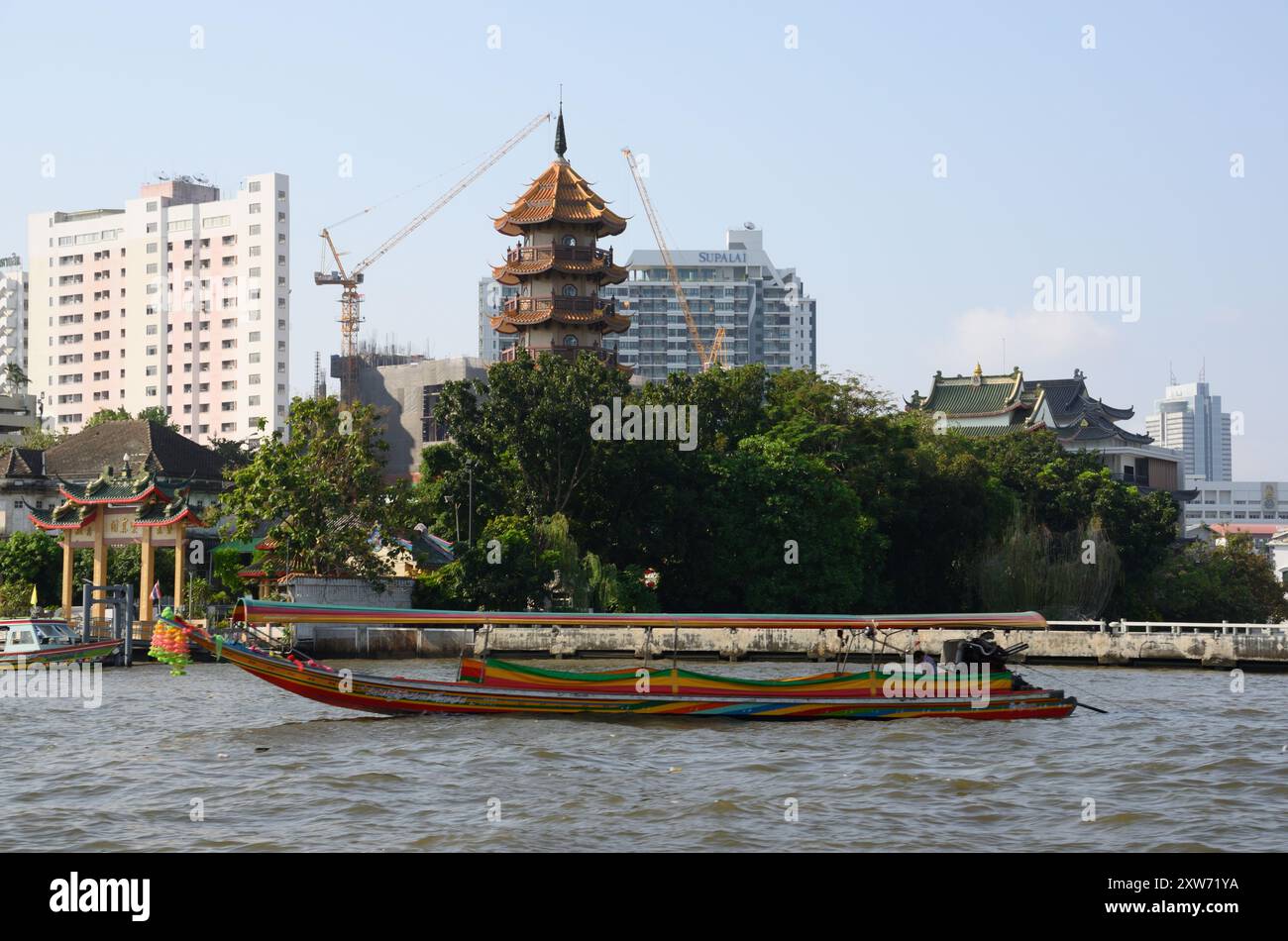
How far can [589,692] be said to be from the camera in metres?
27.9

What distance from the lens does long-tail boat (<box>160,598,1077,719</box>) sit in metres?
27.8

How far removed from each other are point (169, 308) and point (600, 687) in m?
123

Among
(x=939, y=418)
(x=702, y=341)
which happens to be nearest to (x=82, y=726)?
(x=939, y=418)

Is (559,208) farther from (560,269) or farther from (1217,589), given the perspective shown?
(1217,589)

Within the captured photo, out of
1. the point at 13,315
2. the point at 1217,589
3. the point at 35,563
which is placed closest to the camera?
the point at 35,563

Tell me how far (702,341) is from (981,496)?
13598cm

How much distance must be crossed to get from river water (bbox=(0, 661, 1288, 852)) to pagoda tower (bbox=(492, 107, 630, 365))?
42828 millimetres

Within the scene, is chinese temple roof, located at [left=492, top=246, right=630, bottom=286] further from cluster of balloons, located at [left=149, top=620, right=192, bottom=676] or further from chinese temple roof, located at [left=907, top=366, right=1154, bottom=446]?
cluster of balloons, located at [left=149, top=620, right=192, bottom=676]

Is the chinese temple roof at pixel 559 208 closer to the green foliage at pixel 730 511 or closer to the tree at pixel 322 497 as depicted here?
the green foliage at pixel 730 511

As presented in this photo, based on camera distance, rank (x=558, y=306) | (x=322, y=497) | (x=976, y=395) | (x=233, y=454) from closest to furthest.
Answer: (x=322, y=497) < (x=558, y=306) < (x=976, y=395) < (x=233, y=454)

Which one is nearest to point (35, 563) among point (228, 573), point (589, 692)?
point (228, 573)

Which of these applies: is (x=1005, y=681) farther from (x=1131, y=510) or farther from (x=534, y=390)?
(x=1131, y=510)

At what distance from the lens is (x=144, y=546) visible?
53.1 metres

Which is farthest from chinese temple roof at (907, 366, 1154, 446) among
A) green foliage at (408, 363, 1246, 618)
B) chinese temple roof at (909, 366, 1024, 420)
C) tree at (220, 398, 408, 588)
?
tree at (220, 398, 408, 588)
